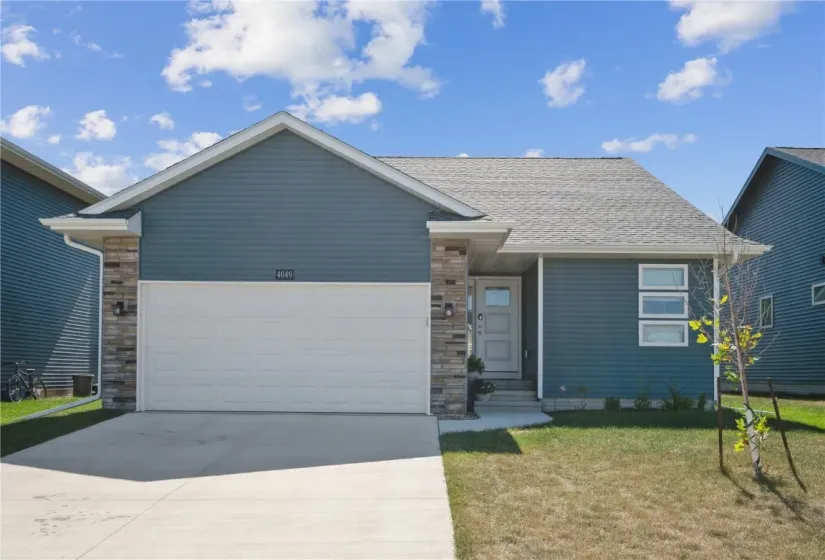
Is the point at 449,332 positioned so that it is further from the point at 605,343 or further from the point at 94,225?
the point at 94,225

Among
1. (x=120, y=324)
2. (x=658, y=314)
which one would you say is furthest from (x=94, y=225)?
(x=658, y=314)

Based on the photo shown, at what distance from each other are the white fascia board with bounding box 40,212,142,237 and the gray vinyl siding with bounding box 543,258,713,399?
23.1ft

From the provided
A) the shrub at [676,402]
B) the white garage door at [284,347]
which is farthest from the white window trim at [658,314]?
the white garage door at [284,347]

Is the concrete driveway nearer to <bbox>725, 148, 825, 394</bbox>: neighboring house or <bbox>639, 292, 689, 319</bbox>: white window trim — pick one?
<bbox>639, 292, 689, 319</bbox>: white window trim

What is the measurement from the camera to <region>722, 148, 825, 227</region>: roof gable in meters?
17.8

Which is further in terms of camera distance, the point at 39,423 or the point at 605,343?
Result: the point at 605,343

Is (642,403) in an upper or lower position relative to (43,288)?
lower

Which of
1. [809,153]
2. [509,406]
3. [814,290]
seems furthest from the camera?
[809,153]

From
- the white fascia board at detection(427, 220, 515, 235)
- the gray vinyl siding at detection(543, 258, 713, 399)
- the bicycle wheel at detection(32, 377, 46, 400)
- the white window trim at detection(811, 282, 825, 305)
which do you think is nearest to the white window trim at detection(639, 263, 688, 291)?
the gray vinyl siding at detection(543, 258, 713, 399)

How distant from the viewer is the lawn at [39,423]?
32.6 ft

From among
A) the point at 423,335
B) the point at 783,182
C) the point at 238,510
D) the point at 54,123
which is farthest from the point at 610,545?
the point at 783,182

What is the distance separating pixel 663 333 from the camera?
45.8ft

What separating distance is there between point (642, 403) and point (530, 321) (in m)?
2.73

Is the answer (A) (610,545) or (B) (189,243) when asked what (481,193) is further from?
(A) (610,545)
